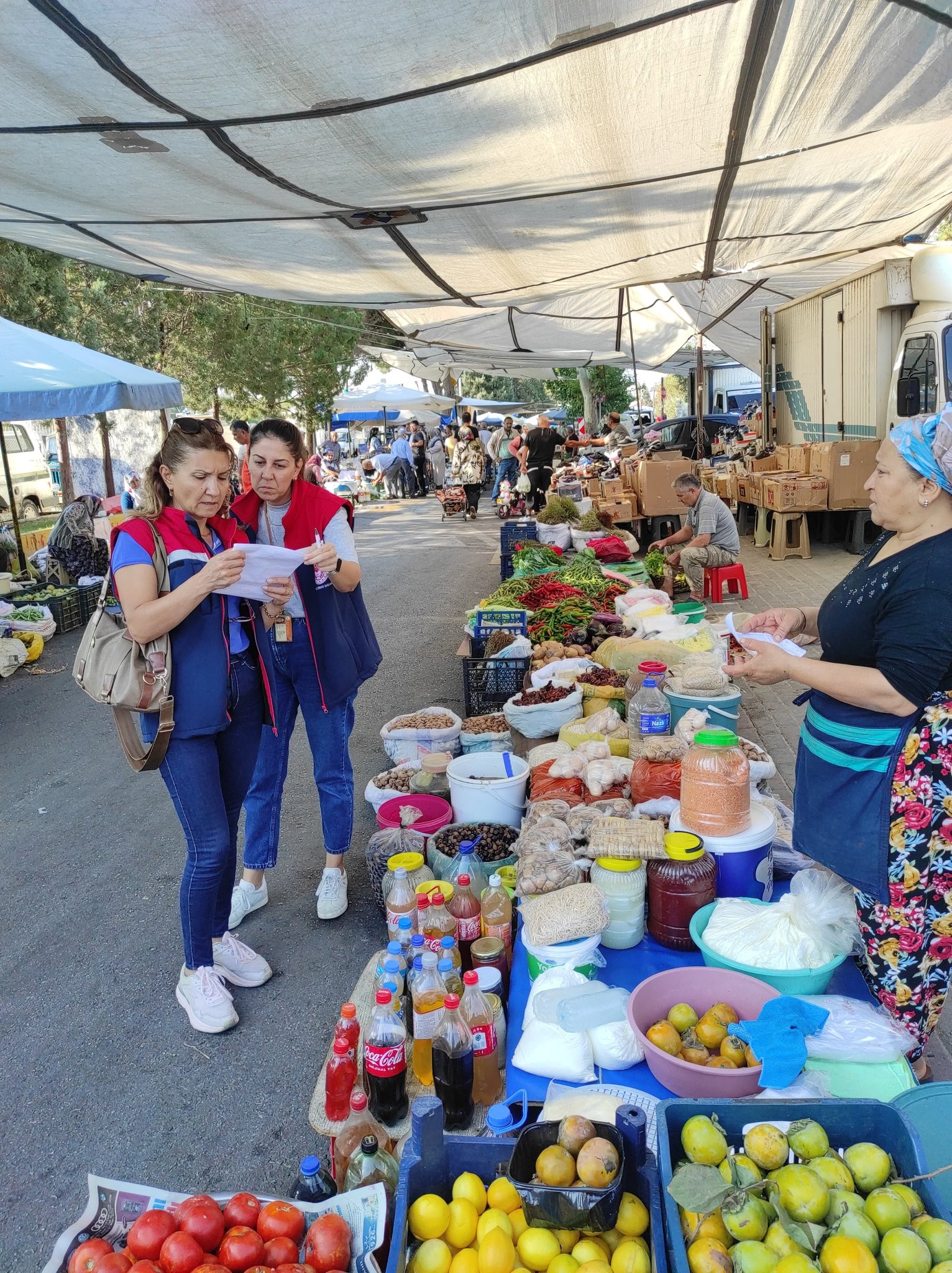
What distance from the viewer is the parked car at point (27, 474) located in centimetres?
2078

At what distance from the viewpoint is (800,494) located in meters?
11.7

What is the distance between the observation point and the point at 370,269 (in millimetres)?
7004

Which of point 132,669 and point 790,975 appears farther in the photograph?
point 132,669

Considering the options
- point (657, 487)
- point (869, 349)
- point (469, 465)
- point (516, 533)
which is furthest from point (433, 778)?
point (469, 465)

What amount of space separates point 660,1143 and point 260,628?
2.20 meters

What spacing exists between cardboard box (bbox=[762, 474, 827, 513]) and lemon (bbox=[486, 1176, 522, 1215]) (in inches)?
445

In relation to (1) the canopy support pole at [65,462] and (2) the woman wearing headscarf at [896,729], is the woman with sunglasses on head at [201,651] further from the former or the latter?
(1) the canopy support pole at [65,462]

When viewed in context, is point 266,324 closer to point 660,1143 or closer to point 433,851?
point 433,851

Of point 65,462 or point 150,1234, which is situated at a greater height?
point 65,462

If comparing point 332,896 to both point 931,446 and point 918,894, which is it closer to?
point 918,894

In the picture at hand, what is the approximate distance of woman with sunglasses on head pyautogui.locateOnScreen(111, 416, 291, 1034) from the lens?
2688 mm

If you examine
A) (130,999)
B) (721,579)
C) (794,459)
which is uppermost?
(794,459)

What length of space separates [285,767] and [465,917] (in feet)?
3.92

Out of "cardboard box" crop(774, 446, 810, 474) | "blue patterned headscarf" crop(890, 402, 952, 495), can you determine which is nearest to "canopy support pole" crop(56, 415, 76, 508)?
"cardboard box" crop(774, 446, 810, 474)
